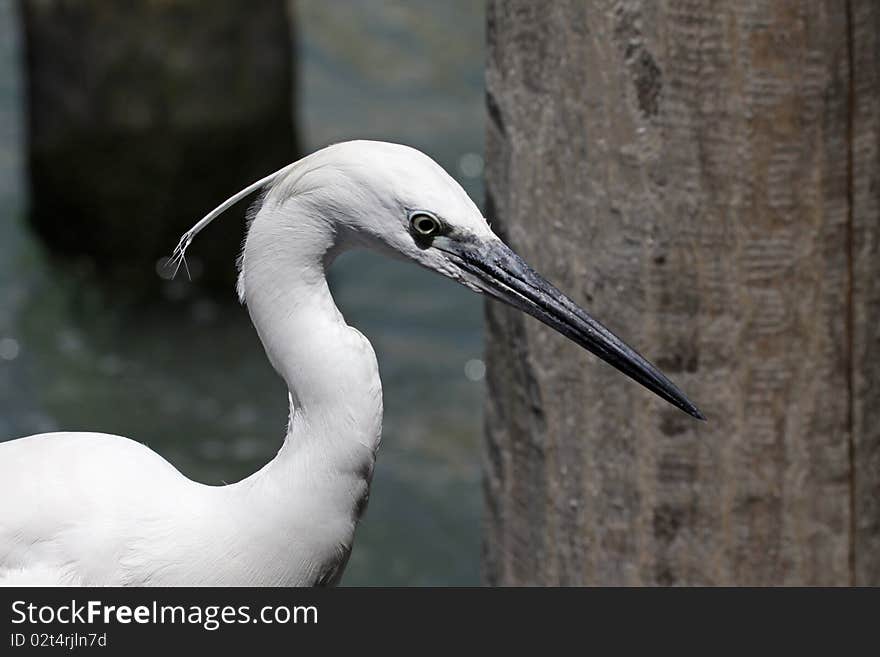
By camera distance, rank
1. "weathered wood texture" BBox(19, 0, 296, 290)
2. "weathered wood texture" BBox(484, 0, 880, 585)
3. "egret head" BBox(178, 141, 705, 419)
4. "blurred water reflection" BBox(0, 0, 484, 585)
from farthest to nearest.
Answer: "weathered wood texture" BBox(19, 0, 296, 290), "blurred water reflection" BBox(0, 0, 484, 585), "weathered wood texture" BBox(484, 0, 880, 585), "egret head" BBox(178, 141, 705, 419)

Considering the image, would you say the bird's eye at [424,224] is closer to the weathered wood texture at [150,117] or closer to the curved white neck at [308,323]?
the curved white neck at [308,323]

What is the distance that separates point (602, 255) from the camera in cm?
221

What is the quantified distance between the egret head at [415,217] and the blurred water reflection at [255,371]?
2.63 metres

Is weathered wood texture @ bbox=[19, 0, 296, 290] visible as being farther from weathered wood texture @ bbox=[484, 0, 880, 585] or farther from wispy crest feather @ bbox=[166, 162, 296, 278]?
wispy crest feather @ bbox=[166, 162, 296, 278]

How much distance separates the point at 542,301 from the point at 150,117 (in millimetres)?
3581

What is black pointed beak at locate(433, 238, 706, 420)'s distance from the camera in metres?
1.88

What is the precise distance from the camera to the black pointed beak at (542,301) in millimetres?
1881

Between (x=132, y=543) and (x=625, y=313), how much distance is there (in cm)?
80

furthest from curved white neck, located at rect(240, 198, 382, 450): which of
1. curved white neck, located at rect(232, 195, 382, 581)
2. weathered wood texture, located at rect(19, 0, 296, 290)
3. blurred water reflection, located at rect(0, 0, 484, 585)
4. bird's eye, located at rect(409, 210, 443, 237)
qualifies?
weathered wood texture, located at rect(19, 0, 296, 290)

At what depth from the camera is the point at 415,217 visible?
1.84 meters

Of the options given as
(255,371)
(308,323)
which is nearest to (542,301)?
(308,323)

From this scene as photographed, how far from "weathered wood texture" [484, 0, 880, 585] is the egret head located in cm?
29

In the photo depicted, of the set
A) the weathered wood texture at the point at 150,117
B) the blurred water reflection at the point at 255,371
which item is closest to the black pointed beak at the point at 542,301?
the blurred water reflection at the point at 255,371
